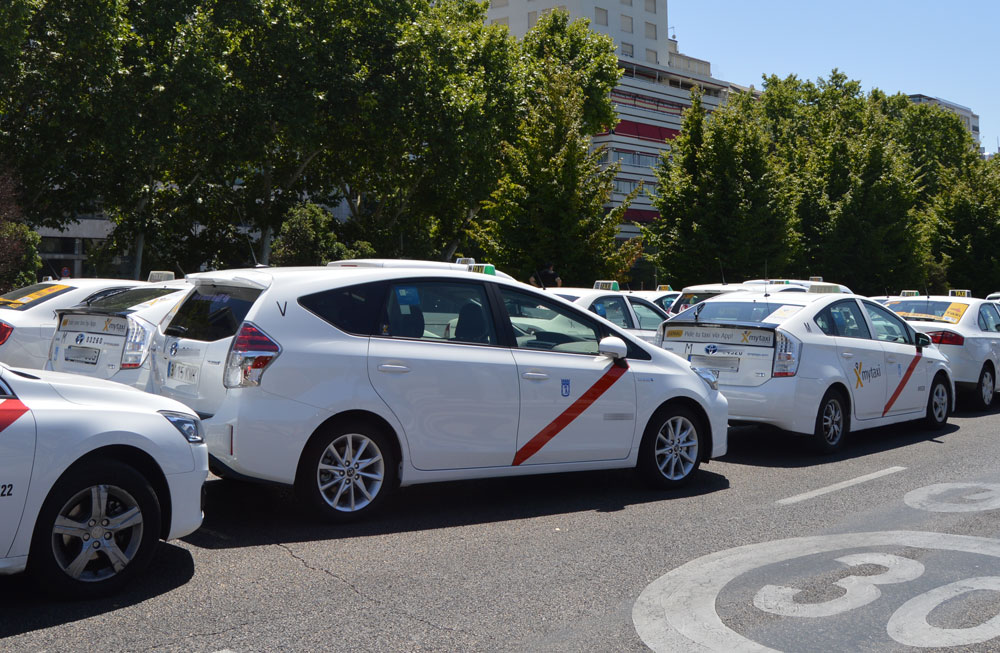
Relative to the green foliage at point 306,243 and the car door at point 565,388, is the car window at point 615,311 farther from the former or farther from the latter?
the green foliage at point 306,243

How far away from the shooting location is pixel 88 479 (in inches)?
184

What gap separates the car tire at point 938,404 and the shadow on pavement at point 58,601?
8943 millimetres

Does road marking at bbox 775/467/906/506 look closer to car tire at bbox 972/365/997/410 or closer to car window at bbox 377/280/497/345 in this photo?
car window at bbox 377/280/497/345

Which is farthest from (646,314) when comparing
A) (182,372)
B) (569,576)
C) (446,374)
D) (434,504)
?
(569,576)

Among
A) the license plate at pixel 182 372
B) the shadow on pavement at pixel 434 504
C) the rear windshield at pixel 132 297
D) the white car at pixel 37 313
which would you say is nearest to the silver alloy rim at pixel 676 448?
the shadow on pavement at pixel 434 504

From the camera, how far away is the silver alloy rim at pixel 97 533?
15.2 ft

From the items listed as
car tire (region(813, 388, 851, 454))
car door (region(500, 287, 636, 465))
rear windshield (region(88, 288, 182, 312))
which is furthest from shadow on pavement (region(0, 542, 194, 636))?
car tire (region(813, 388, 851, 454))

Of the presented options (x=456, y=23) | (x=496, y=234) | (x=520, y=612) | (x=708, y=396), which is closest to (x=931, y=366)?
(x=708, y=396)

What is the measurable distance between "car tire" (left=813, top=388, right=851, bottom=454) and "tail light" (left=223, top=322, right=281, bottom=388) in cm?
554

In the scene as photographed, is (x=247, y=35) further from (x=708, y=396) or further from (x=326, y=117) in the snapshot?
(x=708, y=396)

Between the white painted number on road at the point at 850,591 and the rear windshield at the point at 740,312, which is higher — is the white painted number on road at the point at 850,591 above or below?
below

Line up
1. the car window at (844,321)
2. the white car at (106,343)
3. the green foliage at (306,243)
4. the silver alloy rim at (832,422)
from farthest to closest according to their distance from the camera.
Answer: the green foliage at (306,243) → the car window at (844,321) → the silver alloy rim at (832,422) → the white car at (106,343)

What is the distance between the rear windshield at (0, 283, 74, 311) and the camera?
35.5 ft

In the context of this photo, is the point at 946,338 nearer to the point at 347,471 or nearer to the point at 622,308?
the point at 622,308
